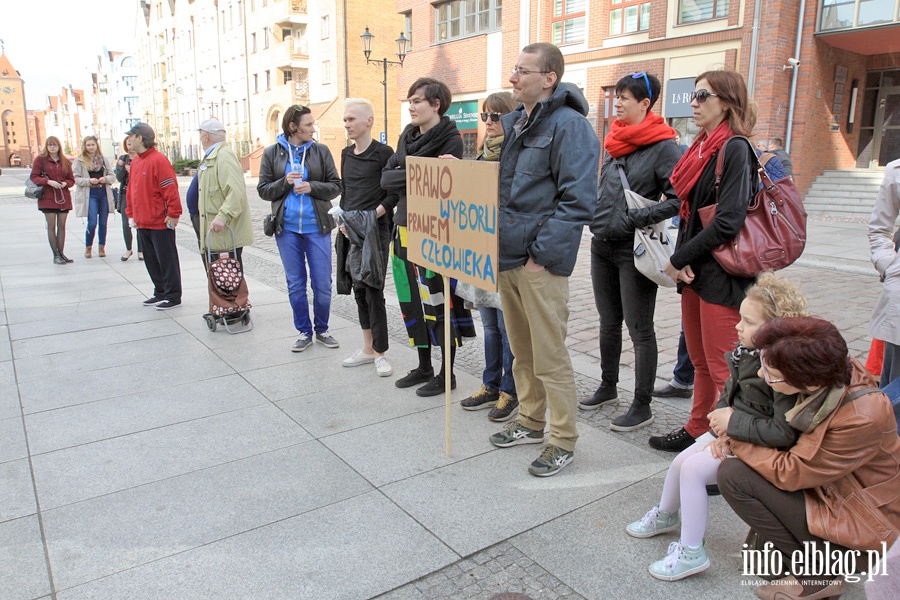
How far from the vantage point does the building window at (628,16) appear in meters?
18.2

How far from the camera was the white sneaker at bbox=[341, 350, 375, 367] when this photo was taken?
5.20m

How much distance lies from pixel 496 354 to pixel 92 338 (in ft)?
12.8

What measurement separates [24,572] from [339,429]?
68.1 inches

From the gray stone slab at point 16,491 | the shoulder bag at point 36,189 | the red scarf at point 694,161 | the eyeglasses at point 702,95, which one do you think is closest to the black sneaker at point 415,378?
the red scarf at point 694,161

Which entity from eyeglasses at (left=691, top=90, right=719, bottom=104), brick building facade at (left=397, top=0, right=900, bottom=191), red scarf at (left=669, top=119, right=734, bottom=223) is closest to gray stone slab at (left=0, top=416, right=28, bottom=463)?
red scarf at (left=669, top=119, right=734, bottom=223)

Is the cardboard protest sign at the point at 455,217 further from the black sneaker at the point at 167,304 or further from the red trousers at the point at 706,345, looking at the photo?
the black sneaker at the point at 167,304

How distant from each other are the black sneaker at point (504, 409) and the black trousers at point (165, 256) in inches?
175

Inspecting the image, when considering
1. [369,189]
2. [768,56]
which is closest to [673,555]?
[369,189]

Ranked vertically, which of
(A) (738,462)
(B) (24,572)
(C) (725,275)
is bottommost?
(B) (24,572)

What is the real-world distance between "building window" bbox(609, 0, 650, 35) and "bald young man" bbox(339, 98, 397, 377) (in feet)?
51.5

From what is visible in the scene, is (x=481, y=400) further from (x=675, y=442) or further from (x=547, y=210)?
(x=547, y=210)

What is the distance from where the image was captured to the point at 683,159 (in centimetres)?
344

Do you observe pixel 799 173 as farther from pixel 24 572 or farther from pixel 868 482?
pixel 24 572

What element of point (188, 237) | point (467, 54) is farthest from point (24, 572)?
point (467, 54)
